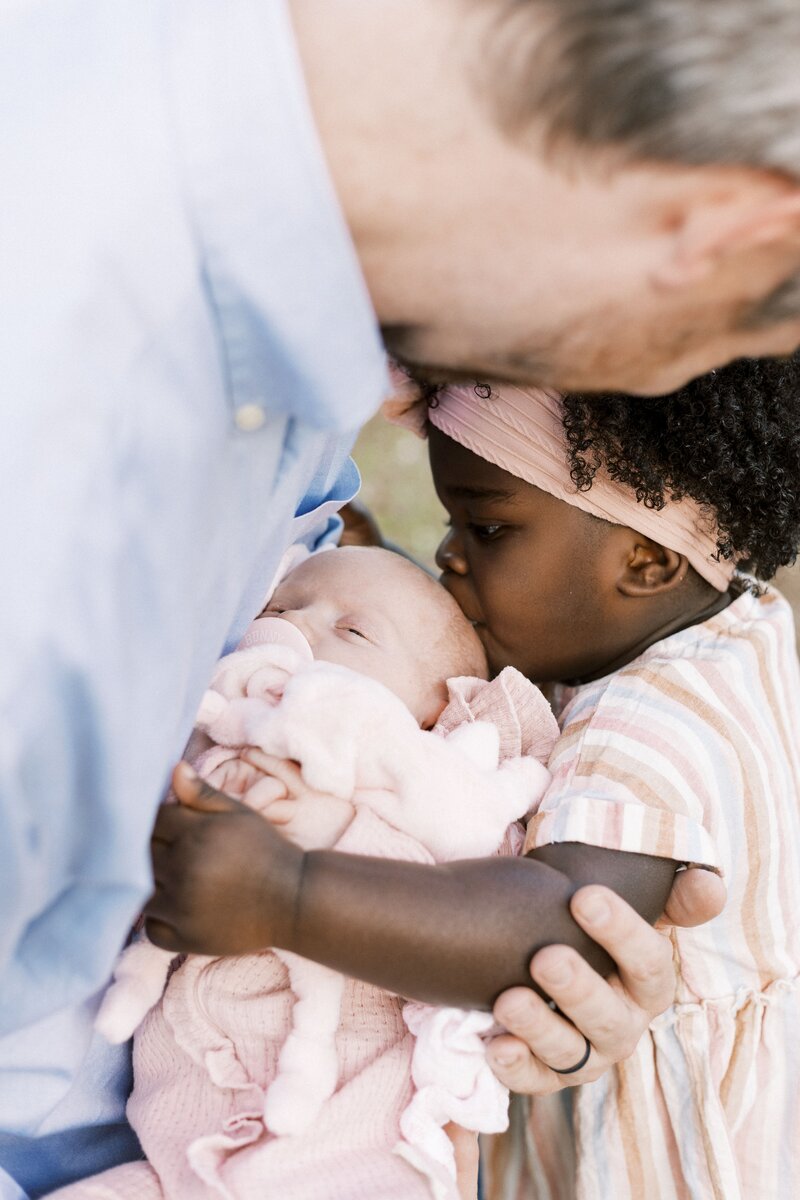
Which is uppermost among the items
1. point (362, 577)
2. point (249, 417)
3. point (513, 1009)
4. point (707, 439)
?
point (249, 417)

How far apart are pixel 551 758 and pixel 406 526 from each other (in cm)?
182

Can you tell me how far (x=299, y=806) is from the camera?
4.63 feet

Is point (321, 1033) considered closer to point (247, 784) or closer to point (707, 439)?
point (247, 784)

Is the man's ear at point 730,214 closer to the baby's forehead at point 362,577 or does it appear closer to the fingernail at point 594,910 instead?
the fingernail at point 594,910

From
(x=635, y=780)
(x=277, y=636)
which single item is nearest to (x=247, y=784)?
(x=277, y=636)

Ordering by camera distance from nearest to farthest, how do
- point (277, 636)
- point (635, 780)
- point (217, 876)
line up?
point (217, 876) < point (635, 780) < point (277, 636)

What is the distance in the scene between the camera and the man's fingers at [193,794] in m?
1.26

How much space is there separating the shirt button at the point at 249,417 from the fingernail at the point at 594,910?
27.0 inches

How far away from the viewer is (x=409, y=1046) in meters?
1.41

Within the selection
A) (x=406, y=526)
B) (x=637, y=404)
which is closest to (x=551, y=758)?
(x=637, y=404)

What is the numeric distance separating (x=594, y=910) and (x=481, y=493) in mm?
776

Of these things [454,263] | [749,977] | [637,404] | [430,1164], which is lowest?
[749,977]

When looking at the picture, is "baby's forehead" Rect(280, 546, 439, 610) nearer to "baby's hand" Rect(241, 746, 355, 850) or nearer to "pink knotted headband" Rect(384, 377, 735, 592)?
"pink knotted headband" Rect(384, 377, 735, 592)

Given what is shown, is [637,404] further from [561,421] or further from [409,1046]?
[409,1046]
